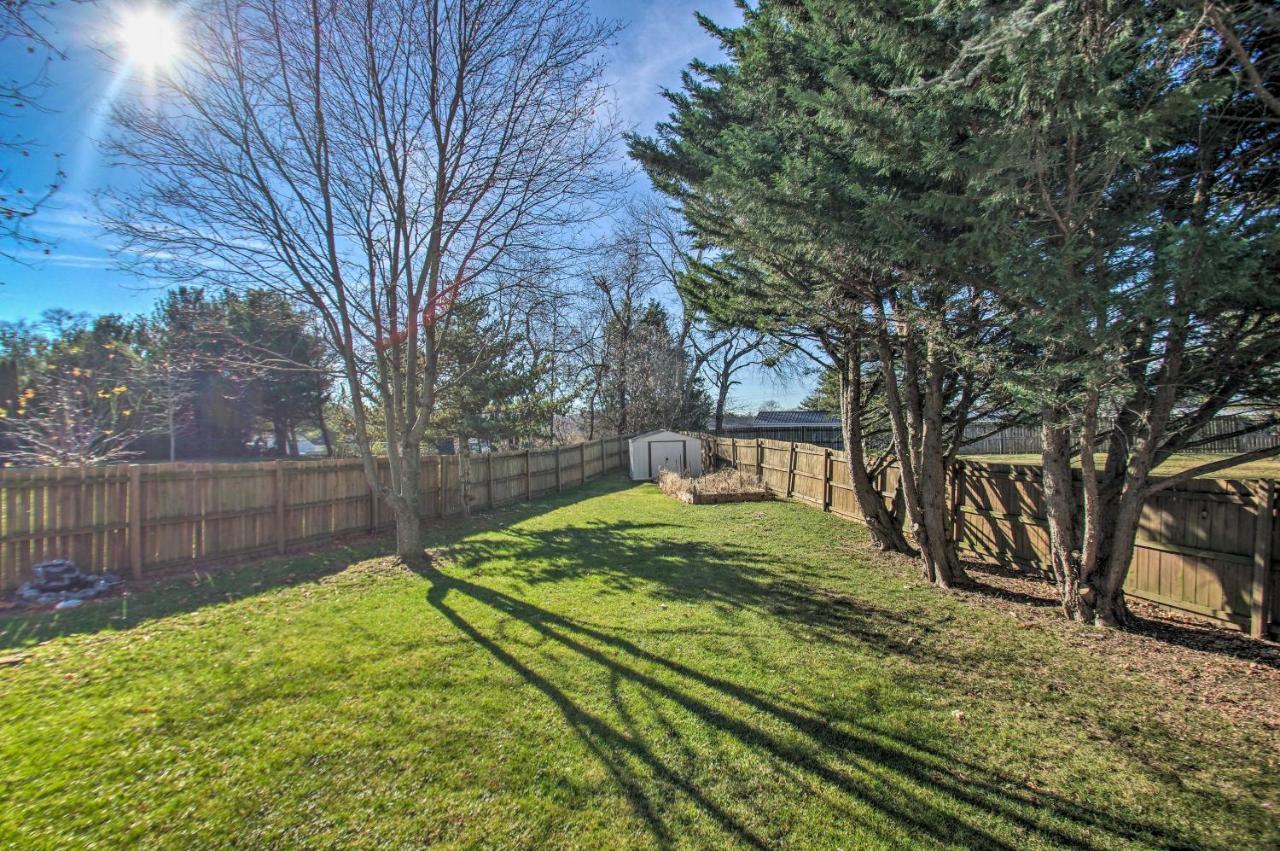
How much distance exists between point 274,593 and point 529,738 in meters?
4.43

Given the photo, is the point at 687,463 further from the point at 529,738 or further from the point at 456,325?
the point at 529,738

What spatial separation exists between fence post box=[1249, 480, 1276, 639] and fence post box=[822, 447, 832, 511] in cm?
669

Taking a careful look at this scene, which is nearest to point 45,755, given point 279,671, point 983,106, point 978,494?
point 279,671

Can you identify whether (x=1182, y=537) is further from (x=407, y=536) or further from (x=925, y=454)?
(x=407, y=536)

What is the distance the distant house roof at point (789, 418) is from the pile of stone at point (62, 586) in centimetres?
3291

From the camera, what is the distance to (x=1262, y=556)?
4.21 m

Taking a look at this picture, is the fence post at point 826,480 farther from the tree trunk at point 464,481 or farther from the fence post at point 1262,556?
the tree trunk at point 464,481

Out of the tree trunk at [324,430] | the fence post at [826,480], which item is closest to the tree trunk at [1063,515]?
the fence post at [826,480]

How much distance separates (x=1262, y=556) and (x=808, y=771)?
14.9 feet

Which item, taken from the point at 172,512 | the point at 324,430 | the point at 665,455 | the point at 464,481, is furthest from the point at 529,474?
the point at 324,430

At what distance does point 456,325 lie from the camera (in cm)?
1608

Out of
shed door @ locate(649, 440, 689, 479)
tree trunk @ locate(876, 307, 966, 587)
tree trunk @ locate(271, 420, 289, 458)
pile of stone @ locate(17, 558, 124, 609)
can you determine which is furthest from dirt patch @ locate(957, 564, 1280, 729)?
tree trunk @ locate(271, 420, 289, 458)

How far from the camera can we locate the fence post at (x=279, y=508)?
7.66 m

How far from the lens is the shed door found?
1988 cm
